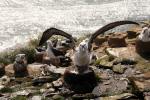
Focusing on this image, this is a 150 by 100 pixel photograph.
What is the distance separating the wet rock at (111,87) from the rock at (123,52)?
2.13 metres

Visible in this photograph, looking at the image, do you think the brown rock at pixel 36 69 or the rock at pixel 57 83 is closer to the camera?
the rock at pixel 57 83

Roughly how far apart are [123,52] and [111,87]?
10.3 feet

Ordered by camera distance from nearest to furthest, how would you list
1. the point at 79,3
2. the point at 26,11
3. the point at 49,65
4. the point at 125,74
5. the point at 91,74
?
the point at 91,74, the point at 125,74, the point at 49,65, the point at 26,11, the point at 79,3

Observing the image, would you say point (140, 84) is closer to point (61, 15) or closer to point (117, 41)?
point (117, 41)

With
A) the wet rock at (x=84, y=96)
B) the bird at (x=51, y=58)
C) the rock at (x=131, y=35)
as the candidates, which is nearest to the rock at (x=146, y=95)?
the wet rock at (x=84, y=96)

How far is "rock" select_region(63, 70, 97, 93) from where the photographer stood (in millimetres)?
12414

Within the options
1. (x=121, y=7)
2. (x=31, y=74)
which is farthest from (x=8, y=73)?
(x=121, y=7)

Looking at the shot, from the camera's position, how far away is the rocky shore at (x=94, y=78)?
1210 centimetres

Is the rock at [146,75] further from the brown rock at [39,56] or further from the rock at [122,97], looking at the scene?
the brown rock at [39,56]

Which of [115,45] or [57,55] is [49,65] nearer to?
[57,55]

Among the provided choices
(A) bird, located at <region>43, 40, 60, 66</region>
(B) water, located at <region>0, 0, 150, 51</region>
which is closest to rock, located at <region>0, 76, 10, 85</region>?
(A) bird, located at <region>43, 40, 60, 66</region>

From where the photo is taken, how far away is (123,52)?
15.4 metres

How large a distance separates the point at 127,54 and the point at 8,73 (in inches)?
166

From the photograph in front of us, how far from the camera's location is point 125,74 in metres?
13.5
